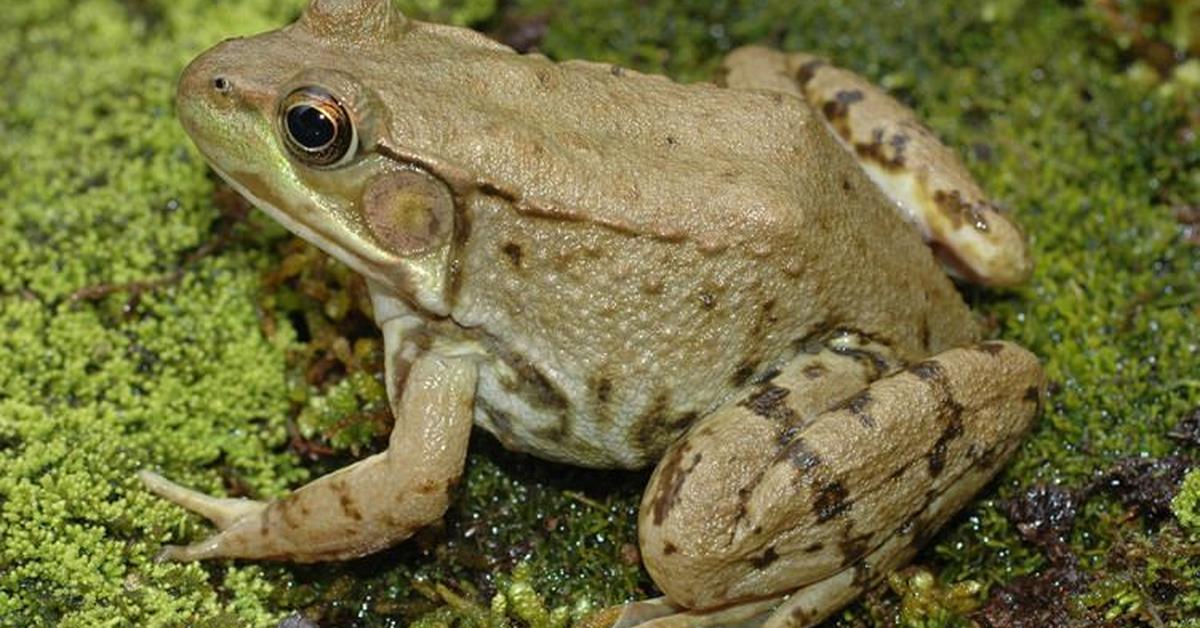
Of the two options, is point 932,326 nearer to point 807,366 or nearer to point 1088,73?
point 807,366

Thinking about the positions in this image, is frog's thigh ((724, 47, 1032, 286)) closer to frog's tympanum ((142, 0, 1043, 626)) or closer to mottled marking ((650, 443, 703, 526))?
frog's tympanum ((142, 0, 1043, 626))

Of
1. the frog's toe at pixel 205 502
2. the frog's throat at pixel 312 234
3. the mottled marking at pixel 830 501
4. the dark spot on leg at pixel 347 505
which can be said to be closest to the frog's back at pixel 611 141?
the frog's throat at pixel 312 234

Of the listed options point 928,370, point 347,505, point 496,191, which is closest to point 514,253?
point 496,191

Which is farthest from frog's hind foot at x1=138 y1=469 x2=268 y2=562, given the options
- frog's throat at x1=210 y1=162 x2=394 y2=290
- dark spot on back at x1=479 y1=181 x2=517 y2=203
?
dark spot on back at x1=479 y1=181 x2=517 y2=203

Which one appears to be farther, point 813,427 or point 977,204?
point 977,204

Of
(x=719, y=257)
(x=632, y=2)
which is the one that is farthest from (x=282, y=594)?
(x=632, y=2)

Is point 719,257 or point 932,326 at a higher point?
point 719,257
